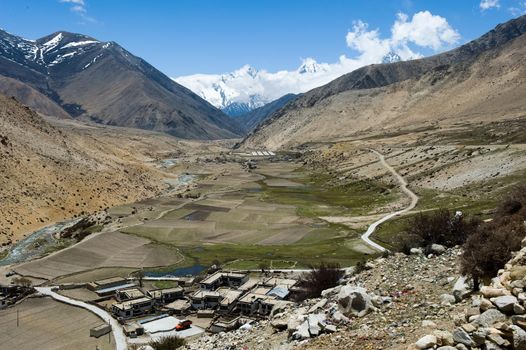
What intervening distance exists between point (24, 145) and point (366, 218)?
338 feet

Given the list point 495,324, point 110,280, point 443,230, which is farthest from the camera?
point 110,280

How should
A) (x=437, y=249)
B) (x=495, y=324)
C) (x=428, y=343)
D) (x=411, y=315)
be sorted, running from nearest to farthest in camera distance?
(x=495, y=324) < (x=428, y=343) < (x=411, y=315) < (x=437, y=249)

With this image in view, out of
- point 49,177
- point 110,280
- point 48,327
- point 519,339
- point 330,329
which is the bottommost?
point 48,327

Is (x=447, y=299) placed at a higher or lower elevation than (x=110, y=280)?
higher

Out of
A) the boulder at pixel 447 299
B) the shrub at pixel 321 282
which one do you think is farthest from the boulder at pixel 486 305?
the shrub at pixel 321 282

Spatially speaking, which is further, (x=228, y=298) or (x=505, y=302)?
(x=228, y=298)

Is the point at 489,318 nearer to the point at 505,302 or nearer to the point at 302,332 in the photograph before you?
the point at 505,302

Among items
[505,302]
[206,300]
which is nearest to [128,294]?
[206,300]

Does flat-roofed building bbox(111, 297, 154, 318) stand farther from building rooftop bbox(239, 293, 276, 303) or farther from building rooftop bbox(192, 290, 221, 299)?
building rooftop bbox(239, 293, 276, 303)

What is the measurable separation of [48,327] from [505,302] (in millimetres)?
52703

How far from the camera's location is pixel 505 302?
55.0 ft

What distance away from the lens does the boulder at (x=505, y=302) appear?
16562 millimetres

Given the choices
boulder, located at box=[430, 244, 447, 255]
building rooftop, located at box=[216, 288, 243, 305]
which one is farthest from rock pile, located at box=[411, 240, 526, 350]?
building rooftop, located at box=[216, 288, 243, 305]

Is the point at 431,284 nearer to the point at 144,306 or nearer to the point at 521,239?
the point at 521,239
